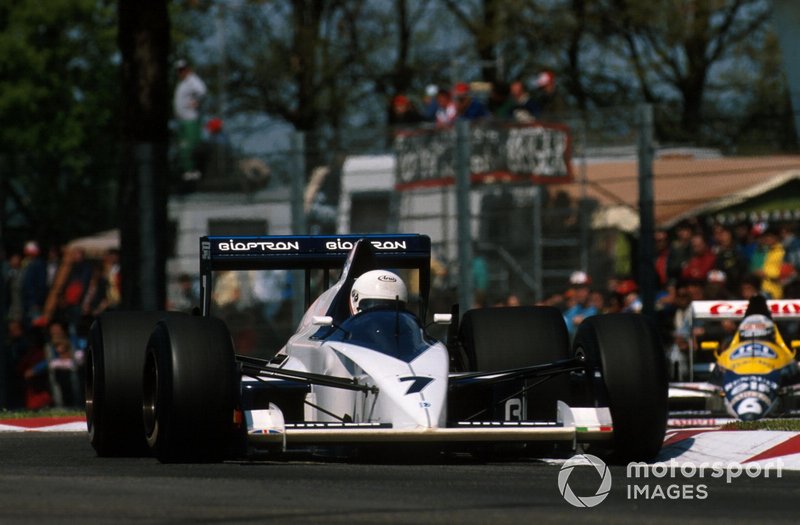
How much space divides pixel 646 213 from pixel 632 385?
261 inches

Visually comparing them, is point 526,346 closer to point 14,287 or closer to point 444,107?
point 14,287

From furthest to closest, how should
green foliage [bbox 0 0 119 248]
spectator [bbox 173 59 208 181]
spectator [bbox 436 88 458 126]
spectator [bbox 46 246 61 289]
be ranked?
1. green foliage [bbox 0 0 119 248]
2. spectator [bbox 173 59 208 181]
3. spectator [bbox 436 88 458 126]
4. spectator [bbox 46 246 61 289]

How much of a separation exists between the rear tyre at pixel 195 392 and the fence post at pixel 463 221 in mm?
7592

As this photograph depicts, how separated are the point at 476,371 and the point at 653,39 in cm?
2807

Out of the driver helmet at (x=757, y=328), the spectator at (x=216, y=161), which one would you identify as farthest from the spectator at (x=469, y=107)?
the driver helmet at (x=757, y=328)

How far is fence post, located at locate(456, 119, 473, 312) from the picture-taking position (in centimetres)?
1600

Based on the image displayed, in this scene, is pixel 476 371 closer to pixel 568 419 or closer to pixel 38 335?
pixel 568 419

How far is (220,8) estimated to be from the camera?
40.1 m

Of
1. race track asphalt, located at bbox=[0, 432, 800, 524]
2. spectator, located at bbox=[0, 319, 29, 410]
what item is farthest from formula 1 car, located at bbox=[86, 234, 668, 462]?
spectator, located at bbox=[0, 319, 29, 410]

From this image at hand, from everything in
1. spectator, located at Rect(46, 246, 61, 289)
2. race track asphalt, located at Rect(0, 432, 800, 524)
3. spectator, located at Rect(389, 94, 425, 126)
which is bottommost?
race track asphalt, located at Rect(0, 432, 800, 524)

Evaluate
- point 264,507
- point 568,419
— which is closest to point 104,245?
point 568,419

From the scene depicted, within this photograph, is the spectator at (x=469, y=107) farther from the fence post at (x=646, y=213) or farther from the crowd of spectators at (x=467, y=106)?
the fence post at (x=646, y=213)

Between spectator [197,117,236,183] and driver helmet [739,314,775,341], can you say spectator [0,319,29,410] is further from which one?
driver helmet [739,314,775,341]

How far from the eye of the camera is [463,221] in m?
16.0
